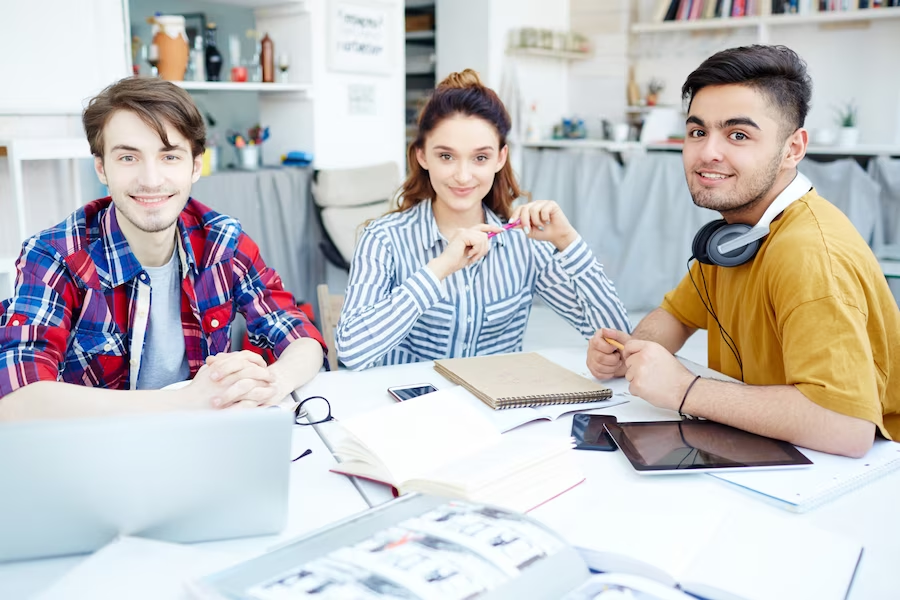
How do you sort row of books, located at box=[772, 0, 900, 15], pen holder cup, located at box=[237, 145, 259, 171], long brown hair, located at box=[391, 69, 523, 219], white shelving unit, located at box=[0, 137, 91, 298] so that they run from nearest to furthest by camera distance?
1. long brown hair, located at box=[391, 69, 523, 219]
2. white shelving unit, located at box=[0, 137, 91, 298]
3. pen holder cup, located at box=[237, 145, 259, 171]
4. row of books, located at box=[772, 0, 900, 15]

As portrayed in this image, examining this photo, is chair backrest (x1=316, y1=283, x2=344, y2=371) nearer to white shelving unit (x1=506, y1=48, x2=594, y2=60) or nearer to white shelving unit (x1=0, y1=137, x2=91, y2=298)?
white shelving unit (x1=0, y1=137, x2=91, y2=298)

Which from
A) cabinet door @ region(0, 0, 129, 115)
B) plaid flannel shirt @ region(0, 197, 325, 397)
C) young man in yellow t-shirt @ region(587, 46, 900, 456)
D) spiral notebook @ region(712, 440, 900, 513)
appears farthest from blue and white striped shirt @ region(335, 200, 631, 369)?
cabinet door @ region(0, 0, 129, 115)

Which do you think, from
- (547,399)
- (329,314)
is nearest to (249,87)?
(329,314)

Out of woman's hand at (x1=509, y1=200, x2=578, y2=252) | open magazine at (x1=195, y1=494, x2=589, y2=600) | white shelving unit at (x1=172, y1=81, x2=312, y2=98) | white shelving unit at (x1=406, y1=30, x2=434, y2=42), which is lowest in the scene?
open magazine at (x1=195, y1=494, x2=589, y2=600)

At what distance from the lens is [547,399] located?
1362mm

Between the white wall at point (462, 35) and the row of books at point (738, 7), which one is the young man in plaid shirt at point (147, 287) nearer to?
the white wall at point (462, 35)

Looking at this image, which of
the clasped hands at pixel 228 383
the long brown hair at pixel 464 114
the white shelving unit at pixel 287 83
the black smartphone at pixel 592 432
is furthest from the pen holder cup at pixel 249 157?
the black smartphone at pixel 592 432

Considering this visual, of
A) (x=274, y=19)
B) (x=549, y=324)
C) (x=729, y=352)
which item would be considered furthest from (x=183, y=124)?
(x=549, y=324)

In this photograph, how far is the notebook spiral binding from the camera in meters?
1.35

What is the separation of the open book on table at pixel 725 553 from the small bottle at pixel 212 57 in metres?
2.97

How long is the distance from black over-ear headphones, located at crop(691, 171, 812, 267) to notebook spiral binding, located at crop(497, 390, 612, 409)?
31 centimetres

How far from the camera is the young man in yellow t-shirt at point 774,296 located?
1167mm

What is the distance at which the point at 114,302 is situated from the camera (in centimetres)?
158

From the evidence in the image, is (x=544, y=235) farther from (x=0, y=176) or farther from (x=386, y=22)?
(x=386, y=22)
